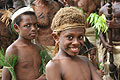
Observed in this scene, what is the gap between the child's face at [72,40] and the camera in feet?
6.67

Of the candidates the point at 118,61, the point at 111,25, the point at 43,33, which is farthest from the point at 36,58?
the point at 118,61

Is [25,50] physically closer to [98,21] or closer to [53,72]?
[53,72]

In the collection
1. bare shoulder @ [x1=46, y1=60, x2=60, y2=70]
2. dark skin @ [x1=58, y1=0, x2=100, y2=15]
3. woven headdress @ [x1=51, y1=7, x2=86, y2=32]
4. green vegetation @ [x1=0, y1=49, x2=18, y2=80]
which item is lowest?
green vegetation @ [x1=0, y1=49, x2=18, y2=80]

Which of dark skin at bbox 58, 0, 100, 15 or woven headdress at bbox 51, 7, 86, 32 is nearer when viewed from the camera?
woven headdress at bbox 51, 7, 86, 32

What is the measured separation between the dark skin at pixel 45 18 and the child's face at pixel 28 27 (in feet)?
3.85

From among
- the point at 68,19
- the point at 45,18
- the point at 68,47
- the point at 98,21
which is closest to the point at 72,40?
the point at 68,47

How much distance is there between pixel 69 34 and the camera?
2.04m

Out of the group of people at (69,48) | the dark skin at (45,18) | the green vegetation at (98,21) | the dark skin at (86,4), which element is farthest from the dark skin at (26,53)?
the dark skin at (86,4)

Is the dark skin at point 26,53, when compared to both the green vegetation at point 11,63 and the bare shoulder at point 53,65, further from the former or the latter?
the bare shoulder at point 53,65

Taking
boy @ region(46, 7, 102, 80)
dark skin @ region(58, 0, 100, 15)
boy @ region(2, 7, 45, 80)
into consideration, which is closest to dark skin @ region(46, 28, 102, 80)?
boy @ region(46, 7, 102, 80)

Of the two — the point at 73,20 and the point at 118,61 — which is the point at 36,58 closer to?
the point at 73,20

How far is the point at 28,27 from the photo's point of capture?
2.86m

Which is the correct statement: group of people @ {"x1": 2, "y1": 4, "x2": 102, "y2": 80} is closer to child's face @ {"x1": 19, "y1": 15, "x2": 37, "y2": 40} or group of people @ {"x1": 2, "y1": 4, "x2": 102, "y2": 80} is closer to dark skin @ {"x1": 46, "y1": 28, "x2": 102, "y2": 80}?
dark skin @ {"x1": 46, "y1": 28, "x2": 102, "y2": 80}

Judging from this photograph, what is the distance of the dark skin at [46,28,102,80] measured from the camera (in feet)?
6.68
